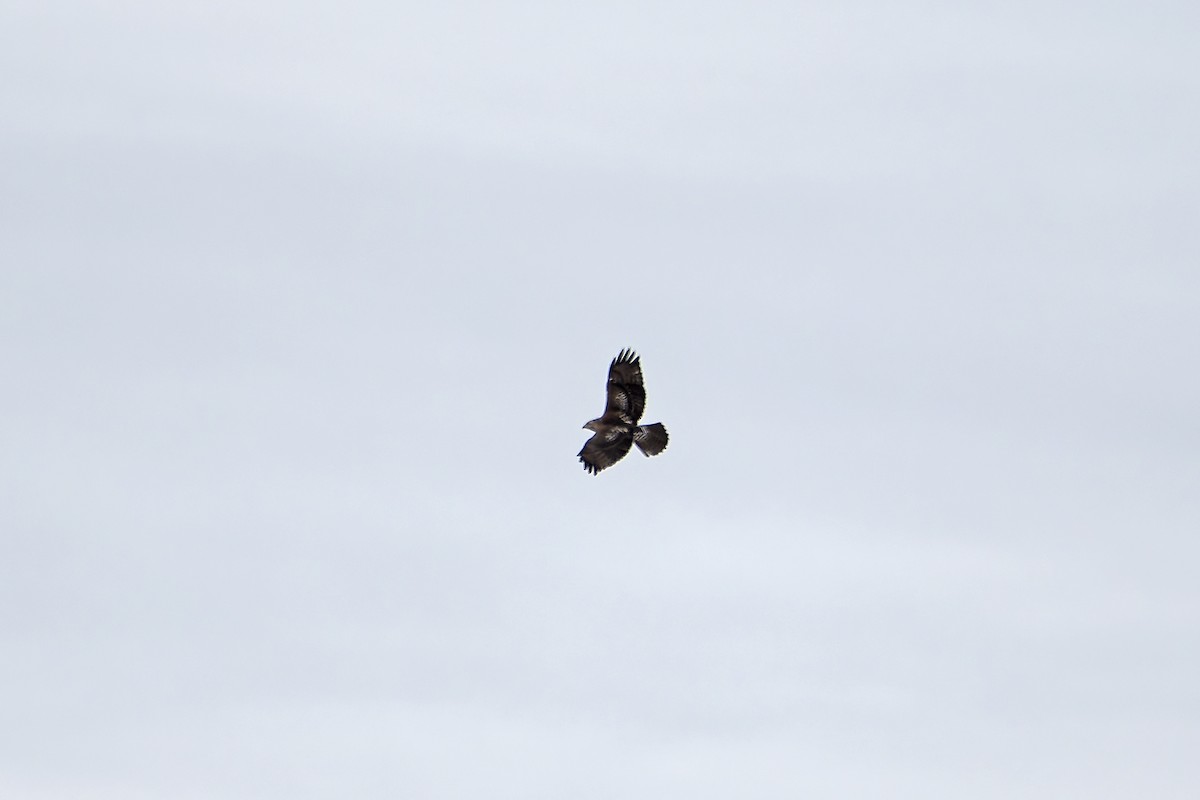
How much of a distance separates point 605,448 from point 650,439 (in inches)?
77.3

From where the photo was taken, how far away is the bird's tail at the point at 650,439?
60594 mm

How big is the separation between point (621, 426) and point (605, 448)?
123 centimetres

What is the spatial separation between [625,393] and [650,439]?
8.00 ft

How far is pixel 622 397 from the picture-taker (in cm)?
6178

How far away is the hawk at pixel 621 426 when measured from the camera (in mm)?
60625

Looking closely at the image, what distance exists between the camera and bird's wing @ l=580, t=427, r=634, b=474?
60406 mm

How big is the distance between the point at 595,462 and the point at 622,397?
3291mm

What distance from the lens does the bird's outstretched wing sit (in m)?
61.5

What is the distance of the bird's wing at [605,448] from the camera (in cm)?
6041

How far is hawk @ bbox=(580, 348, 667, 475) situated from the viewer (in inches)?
2387

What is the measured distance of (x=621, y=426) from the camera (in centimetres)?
6125

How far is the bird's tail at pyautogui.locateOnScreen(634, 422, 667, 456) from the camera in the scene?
2386 inches

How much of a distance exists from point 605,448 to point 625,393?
2685mm

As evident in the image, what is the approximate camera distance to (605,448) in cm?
6084
